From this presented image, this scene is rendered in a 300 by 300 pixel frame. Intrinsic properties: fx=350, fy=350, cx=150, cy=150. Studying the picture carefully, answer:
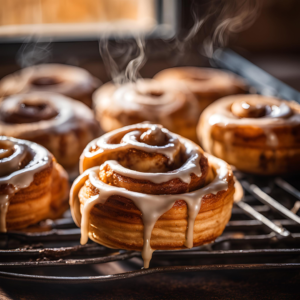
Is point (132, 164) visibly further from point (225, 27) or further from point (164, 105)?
point (225, 27)

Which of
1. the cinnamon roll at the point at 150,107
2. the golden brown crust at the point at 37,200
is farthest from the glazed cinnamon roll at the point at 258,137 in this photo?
the golden brown crust at the point at 37,200

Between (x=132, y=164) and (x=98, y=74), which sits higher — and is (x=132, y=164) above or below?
above

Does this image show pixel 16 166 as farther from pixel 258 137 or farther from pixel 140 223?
pixel 258 137

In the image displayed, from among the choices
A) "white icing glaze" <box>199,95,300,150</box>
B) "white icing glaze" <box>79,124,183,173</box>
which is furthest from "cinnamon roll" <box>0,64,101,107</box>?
"white icing glaze" <box>79,124,183,173</box>

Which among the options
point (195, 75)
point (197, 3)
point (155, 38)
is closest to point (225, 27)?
point (197, 3)

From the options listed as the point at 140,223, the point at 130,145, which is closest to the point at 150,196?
the point at 140,223

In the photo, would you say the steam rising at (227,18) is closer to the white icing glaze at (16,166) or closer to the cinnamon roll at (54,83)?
the cinnamon roll at (54,83)
